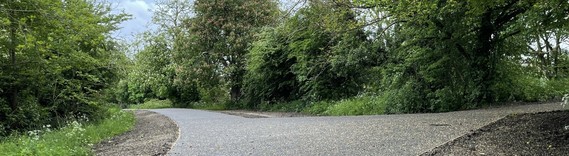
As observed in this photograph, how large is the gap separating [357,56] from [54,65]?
9.72 m

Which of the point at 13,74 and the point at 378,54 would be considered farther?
the point at 378,54

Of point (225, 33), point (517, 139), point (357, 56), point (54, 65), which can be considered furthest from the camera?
point (225, 33)

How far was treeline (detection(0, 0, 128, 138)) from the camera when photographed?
965cm

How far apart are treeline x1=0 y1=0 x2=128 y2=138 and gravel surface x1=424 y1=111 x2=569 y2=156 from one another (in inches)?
274

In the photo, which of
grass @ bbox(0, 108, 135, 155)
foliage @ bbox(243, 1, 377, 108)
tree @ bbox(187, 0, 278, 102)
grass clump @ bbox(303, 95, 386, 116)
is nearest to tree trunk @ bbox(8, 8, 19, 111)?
grass @ bbox(0, 108, 135, 155)

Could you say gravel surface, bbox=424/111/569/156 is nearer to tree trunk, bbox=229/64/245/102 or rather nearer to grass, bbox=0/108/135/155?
grass, bbox=0/108/135/155

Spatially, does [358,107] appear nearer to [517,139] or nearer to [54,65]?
[517,139]

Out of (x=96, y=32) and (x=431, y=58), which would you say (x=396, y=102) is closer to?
(x=431, y=58)

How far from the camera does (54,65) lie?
11891mm

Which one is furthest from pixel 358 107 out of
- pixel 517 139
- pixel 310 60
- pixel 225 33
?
pixel 225 33

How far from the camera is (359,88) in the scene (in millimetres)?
18031

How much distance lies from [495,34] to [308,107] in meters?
8.09

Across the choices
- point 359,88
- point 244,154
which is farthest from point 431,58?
point 244,154

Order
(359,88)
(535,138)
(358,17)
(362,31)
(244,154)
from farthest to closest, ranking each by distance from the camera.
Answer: (359,88), (362,31), (358,17), (244,154), (535,138)
